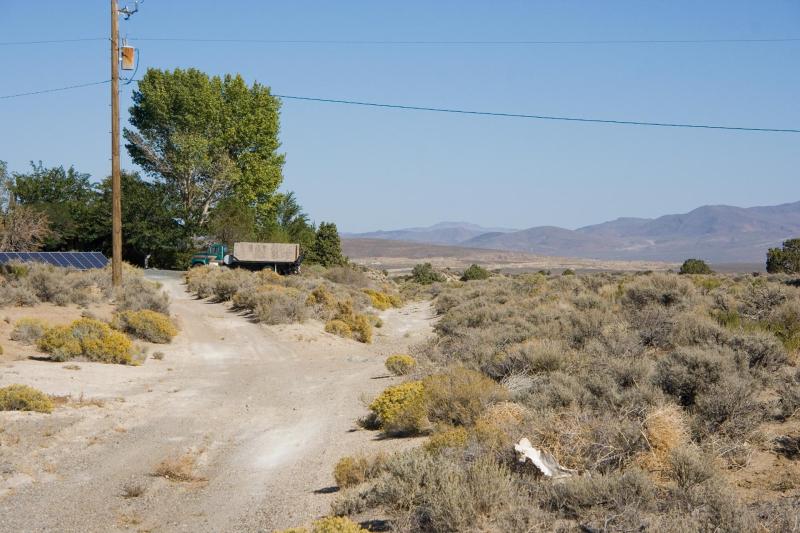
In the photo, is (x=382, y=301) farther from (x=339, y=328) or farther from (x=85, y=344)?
(x=85, y=344)

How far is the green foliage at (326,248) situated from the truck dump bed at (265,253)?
22.0ft

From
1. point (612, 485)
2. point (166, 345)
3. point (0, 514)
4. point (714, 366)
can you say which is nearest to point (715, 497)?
point (612, 485)

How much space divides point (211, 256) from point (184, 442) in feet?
133

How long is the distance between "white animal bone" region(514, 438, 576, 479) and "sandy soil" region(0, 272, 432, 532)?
2174mm

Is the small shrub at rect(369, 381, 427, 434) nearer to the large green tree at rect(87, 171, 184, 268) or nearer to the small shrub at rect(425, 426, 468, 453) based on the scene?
the small shrub at rect(425, 426, 468, 453)

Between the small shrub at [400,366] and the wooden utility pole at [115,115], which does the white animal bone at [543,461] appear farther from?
the wooden utility pole at [115,115]

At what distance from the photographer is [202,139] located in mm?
50844

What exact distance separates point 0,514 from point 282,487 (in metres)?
2.90

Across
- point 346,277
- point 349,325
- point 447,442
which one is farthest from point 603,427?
point 346,277

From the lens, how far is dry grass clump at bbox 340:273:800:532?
599cm

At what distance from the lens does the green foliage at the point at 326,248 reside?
181 feet

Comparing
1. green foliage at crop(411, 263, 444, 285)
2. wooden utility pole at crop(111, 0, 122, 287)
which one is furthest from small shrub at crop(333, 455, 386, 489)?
green foliage at crop(411, 263, 444, 285)

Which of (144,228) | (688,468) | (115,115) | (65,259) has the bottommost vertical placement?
(688,468)

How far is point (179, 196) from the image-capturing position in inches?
2095
